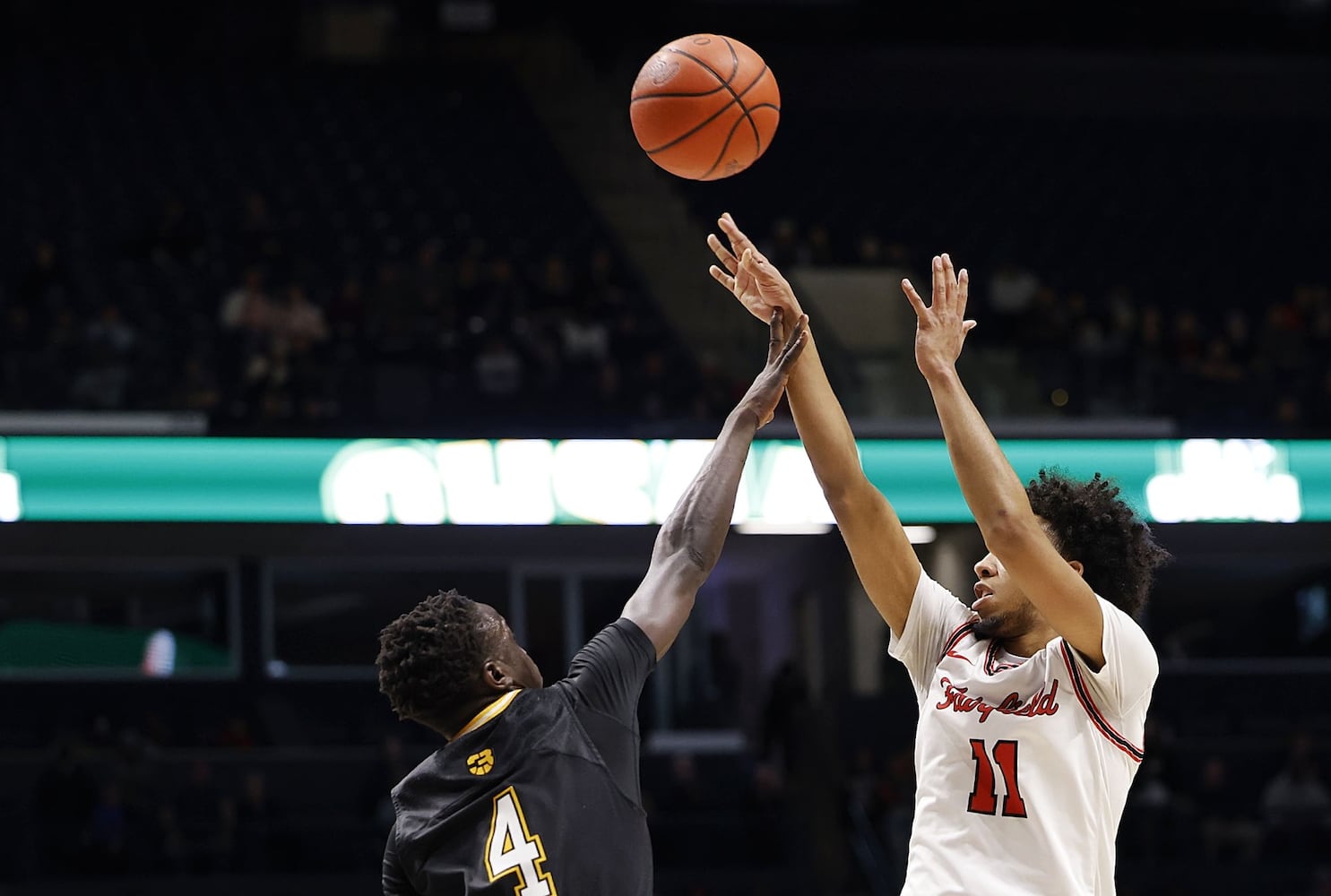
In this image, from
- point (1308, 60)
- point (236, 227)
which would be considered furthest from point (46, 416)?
point (1308, 60)

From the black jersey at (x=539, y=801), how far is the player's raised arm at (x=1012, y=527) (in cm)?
75

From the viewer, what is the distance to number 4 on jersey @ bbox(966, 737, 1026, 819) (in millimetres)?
3228

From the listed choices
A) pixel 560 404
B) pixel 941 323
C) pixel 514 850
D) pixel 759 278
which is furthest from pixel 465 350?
pixel 514 850

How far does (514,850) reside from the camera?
2.97 meters

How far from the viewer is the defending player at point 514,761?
2.98 meters

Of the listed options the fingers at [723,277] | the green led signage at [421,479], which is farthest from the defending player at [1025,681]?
the green led signage at [421,479]

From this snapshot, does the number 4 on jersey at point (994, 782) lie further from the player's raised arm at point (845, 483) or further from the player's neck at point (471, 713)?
the player's neck at point (471, 713)

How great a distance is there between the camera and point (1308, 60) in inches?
832

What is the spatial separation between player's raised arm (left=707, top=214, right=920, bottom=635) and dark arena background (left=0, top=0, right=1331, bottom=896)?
7.48m

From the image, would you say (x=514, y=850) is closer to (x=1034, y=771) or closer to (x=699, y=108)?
(x=1034, y=771)

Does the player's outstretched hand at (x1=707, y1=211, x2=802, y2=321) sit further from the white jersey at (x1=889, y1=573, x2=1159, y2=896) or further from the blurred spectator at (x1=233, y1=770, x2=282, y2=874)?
the blurred spectator at (x1=233, y1=770, x2=282, y2=874)

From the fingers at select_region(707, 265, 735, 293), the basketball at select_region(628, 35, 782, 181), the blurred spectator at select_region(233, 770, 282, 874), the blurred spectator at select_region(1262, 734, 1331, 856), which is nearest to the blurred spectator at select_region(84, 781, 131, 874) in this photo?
the blurred spectator at select_region(233, 770, 282, 874)

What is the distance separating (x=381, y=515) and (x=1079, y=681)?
334 inches

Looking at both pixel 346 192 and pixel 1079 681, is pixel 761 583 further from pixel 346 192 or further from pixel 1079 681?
pixel 1079 681
